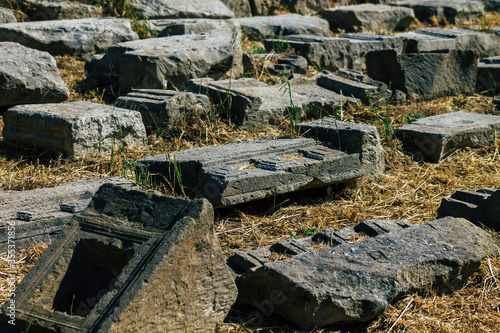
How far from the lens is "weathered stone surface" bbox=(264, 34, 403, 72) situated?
7.26 metres

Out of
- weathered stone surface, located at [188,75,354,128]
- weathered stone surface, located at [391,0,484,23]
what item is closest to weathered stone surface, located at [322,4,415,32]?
weathered stone surface, located at [391,0,484,23]

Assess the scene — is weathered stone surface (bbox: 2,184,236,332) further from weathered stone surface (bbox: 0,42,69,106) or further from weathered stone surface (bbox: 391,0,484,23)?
weathered stone surface (bbox: 391,0,484,23)

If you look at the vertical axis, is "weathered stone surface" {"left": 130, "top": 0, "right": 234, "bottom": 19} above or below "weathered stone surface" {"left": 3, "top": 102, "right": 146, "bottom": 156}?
above

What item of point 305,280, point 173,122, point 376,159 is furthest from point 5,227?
point 376,159

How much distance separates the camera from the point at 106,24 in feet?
22.1

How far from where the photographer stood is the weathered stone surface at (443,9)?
1080cm

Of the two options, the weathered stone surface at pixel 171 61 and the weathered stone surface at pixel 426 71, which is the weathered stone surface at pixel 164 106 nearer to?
the weathered stone surface at pixel 171 61

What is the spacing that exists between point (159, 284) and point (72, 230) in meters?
0.59

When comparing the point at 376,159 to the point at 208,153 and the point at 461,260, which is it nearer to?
the point at 208,153

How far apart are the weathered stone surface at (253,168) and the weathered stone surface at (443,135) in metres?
1.20

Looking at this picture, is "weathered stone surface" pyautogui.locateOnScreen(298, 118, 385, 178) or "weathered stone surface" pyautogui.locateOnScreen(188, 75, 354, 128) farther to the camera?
"weathered stone surface" pyautogui.locateOnScreen(188, 75, 354, 128)

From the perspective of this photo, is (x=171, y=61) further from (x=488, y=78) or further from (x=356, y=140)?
(x=488, y=78)

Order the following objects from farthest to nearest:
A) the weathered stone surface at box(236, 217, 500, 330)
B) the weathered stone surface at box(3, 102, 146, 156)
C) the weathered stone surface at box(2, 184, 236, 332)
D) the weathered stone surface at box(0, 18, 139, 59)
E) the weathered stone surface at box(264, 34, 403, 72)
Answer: the weathered stone surface at box(264, 34, 403, 72)
the weathered stone surface at box(0, 18, 139, 59)
the weathered stone surface at box(3, 102, 146, 156)
the weathered stone surface at box(236, 217, 500, 330)
the weathered stone surface at box(2, 184, 236, 332)

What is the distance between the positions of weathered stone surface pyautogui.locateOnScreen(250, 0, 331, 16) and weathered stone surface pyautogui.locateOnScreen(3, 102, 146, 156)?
536 cm
